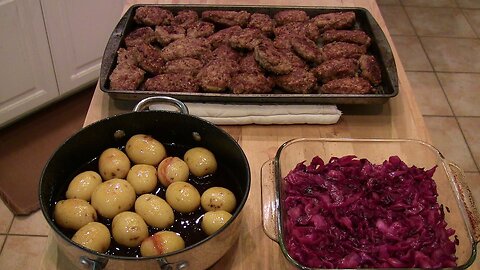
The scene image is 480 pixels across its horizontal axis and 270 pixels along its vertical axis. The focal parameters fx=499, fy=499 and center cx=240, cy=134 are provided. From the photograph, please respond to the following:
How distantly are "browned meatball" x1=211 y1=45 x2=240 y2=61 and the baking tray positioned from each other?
149 mm

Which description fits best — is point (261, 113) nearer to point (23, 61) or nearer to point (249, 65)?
point (249, 65)

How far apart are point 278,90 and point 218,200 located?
17.6 inches

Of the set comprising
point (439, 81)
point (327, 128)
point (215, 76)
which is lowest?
point (439, 81)

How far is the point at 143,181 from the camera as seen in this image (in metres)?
0.94

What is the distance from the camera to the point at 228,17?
4.71ft

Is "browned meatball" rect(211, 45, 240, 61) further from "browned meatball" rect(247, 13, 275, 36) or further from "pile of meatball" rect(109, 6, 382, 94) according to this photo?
"browned meatball" rect(247, 13, 275, 36)

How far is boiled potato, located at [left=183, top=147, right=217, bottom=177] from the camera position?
3.21 ft

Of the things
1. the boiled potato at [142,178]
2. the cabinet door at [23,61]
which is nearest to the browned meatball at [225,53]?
the boiled potato at [142,178]

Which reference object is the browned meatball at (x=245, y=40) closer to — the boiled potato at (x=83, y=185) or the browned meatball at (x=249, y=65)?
the browned meatball at (x=249, y=65)

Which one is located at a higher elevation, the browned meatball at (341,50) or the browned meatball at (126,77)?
the browned meatball at (341,50)

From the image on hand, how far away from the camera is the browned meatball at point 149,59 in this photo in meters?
1.28

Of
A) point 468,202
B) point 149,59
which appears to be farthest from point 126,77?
point 468,202

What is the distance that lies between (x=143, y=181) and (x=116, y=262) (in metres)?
0.23

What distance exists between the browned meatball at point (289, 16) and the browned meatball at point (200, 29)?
0.63 feet
